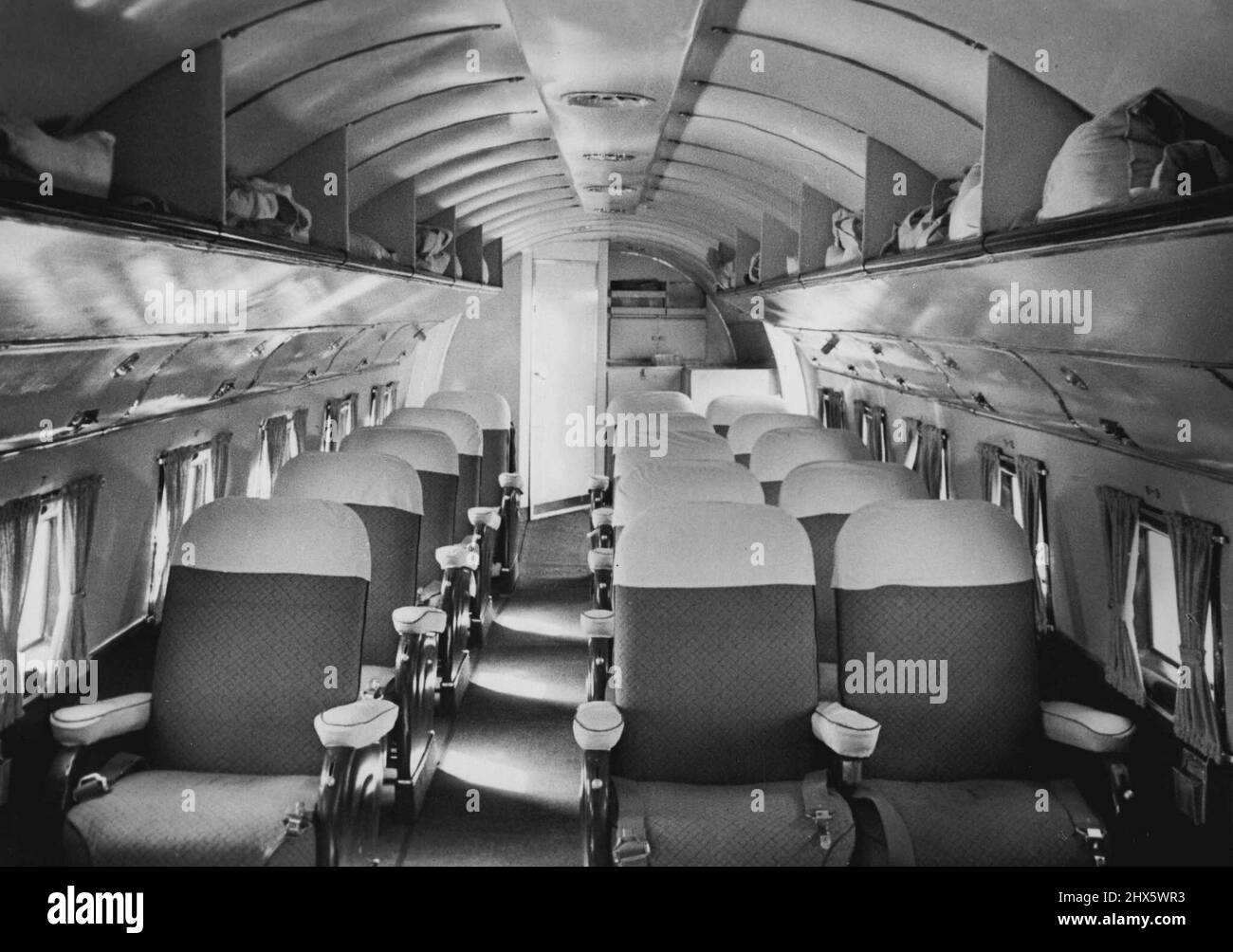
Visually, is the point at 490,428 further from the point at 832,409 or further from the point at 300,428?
the point at 832,409

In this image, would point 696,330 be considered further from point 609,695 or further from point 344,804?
point 344,804

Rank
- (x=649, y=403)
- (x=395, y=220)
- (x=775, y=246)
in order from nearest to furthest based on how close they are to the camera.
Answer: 1. (x=395, y=220)
2. (x=775, y=246)
3. (x=649, y=403)

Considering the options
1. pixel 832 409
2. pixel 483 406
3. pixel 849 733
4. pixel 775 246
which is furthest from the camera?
pixel 832 409

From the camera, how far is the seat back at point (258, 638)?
4.09m

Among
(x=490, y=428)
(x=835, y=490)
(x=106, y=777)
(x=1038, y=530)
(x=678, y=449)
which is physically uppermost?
(x=490, y=428)

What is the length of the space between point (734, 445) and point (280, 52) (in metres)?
5.21

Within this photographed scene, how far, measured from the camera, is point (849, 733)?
385 cm

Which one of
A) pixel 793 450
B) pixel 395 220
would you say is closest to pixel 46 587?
pixel 395 220

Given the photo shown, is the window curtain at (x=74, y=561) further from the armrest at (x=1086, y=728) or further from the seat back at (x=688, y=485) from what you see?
the armrest at (x=1086, y=728)

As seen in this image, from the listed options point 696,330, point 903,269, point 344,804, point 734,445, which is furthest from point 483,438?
point 696,330

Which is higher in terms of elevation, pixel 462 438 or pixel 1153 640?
pixel 462 438

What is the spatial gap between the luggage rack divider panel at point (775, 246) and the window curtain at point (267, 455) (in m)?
3.85

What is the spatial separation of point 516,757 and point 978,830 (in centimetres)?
297

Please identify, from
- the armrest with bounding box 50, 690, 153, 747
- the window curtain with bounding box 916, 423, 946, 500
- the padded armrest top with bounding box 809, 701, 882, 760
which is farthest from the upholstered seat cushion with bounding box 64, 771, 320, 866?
the window curtain with bounding box 916, 423, 946, 500
